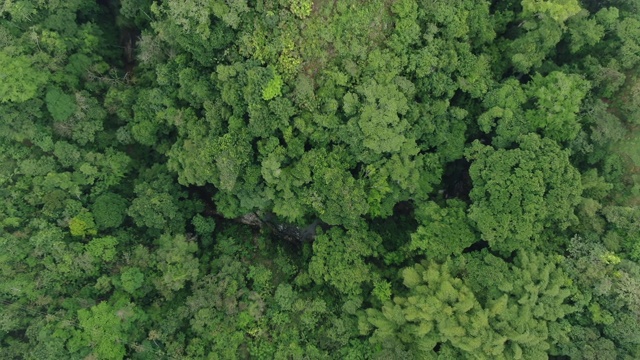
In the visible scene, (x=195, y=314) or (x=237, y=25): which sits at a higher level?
(x=237, y=25)

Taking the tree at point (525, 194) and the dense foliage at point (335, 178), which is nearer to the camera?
the dense foliage at point (335, 178)

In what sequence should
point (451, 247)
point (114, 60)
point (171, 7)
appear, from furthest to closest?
point (114, 60) < point (451, 247) < point (171, 7)

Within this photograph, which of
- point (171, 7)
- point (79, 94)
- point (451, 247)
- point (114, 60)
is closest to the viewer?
point (171, 7)

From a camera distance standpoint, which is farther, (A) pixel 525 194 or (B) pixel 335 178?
(B) pixel 335 178

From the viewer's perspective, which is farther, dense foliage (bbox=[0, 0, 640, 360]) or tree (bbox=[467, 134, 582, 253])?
tree (bbox=[467, 134, 582, 253])

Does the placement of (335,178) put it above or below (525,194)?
below

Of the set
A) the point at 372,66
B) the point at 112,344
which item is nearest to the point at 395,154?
the point at 372,66

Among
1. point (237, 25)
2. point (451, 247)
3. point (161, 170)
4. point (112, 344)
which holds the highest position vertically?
point (237, 25)

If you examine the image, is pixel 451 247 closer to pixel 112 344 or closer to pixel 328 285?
pixel 328 285
